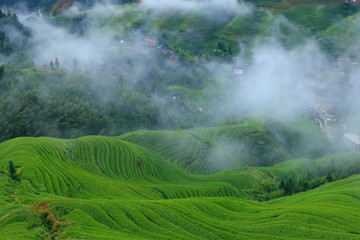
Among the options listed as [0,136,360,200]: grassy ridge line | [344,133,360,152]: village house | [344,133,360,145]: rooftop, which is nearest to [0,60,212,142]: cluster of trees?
[0,136,360,200]: grassy ridge line

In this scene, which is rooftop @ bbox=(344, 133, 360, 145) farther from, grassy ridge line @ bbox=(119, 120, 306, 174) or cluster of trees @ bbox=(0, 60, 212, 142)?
cluster of trees @ bbox=(0, 60, 212, 142)

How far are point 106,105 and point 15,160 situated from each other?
204ft

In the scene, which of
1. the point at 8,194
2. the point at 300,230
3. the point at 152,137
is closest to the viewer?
the point at 300,230

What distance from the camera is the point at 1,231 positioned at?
22.0 metres

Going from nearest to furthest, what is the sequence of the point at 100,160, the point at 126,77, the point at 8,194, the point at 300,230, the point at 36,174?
1. the point at 300,230
2. the point at 8,194
3. the point at 36,174
4. the point at 100,160
5. the point at 126,77

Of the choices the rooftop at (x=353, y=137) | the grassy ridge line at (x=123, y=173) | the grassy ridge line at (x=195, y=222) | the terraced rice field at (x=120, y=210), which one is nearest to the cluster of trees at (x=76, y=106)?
the grassy ridge line at (x=123, y=173)

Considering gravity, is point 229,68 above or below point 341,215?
below

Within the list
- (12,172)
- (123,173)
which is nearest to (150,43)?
(123,173)

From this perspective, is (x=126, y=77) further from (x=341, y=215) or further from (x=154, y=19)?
(x=341, y=215)

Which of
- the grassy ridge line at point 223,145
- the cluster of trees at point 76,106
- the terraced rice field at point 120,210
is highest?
the terraced rice field at point 120,210

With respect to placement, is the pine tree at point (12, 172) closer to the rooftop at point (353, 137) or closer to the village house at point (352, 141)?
the village house at point (352, 141)

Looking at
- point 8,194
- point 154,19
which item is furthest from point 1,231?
point 154,19

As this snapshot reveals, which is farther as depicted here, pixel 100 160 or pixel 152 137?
pixel 152 137

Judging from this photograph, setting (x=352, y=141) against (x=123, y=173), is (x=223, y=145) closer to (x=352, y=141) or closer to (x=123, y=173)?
(x=352, y=141)
